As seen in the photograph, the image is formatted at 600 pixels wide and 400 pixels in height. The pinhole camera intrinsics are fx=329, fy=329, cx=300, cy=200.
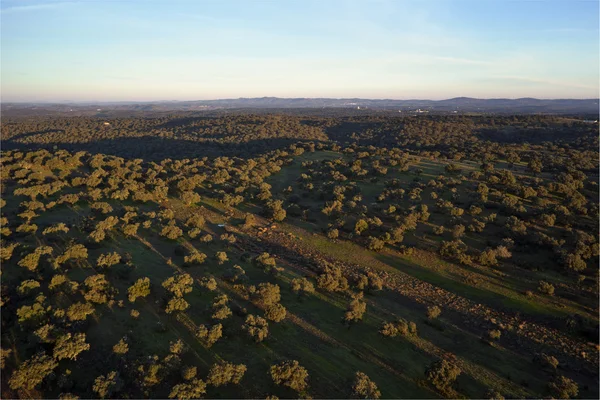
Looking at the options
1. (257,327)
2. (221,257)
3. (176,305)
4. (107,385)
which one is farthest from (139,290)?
(257,327)

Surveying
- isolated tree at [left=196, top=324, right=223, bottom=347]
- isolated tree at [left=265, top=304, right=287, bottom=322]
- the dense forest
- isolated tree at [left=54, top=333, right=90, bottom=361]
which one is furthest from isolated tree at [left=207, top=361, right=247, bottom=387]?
isolated tree at [left=54, top=333, right=90, bottom=361]

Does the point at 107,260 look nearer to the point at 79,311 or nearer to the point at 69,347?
the point at 79,311

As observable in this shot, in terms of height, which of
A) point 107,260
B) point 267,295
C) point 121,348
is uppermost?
point 107,260

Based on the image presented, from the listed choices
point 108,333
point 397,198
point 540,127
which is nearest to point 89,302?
point 108,333

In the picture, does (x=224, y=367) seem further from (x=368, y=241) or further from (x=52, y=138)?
(x=52, y=138)

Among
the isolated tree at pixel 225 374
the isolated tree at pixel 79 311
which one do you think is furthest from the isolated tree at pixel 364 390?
the isolated tree at pixel 79 311

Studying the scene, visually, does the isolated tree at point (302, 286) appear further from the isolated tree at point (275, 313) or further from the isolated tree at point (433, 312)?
the isolated tree at point (433, 312)

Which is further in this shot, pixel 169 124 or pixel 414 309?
pixel 169 124

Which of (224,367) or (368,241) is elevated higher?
(368,241)

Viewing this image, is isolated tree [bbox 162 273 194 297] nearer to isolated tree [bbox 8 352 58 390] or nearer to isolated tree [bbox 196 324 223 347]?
isolated tree [bbox 196 324 223 347]
